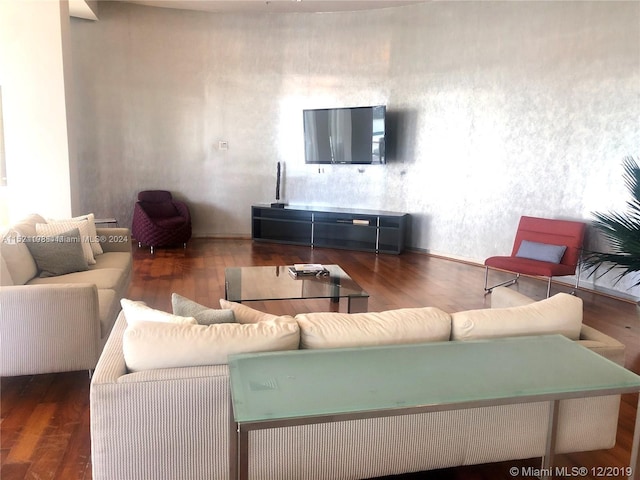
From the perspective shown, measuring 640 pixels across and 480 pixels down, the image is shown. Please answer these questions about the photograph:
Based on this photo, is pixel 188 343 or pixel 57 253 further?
pixel 57 253

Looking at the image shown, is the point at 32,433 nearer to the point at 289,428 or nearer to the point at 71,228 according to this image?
the point at 289,428

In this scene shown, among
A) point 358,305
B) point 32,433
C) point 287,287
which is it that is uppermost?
point 287,287

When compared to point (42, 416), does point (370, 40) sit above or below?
Answer: above

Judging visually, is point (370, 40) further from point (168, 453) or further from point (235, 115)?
point (168, 453)

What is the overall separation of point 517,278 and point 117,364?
15.5 feet

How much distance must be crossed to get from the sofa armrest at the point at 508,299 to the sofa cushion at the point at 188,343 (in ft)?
4.41

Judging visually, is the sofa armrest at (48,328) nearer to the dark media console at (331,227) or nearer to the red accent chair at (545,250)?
the red accent chair at (545,250)

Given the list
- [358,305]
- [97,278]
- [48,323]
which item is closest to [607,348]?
[358,305]

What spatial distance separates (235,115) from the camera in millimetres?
7832

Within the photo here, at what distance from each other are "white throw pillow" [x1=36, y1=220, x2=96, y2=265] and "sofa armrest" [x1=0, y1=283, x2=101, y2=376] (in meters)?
1.33

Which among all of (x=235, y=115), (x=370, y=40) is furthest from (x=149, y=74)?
(x=370, y=40)

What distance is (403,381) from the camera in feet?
5.27

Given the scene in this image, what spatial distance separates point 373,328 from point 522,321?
0.65 meters

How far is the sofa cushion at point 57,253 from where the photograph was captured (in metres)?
3.65
